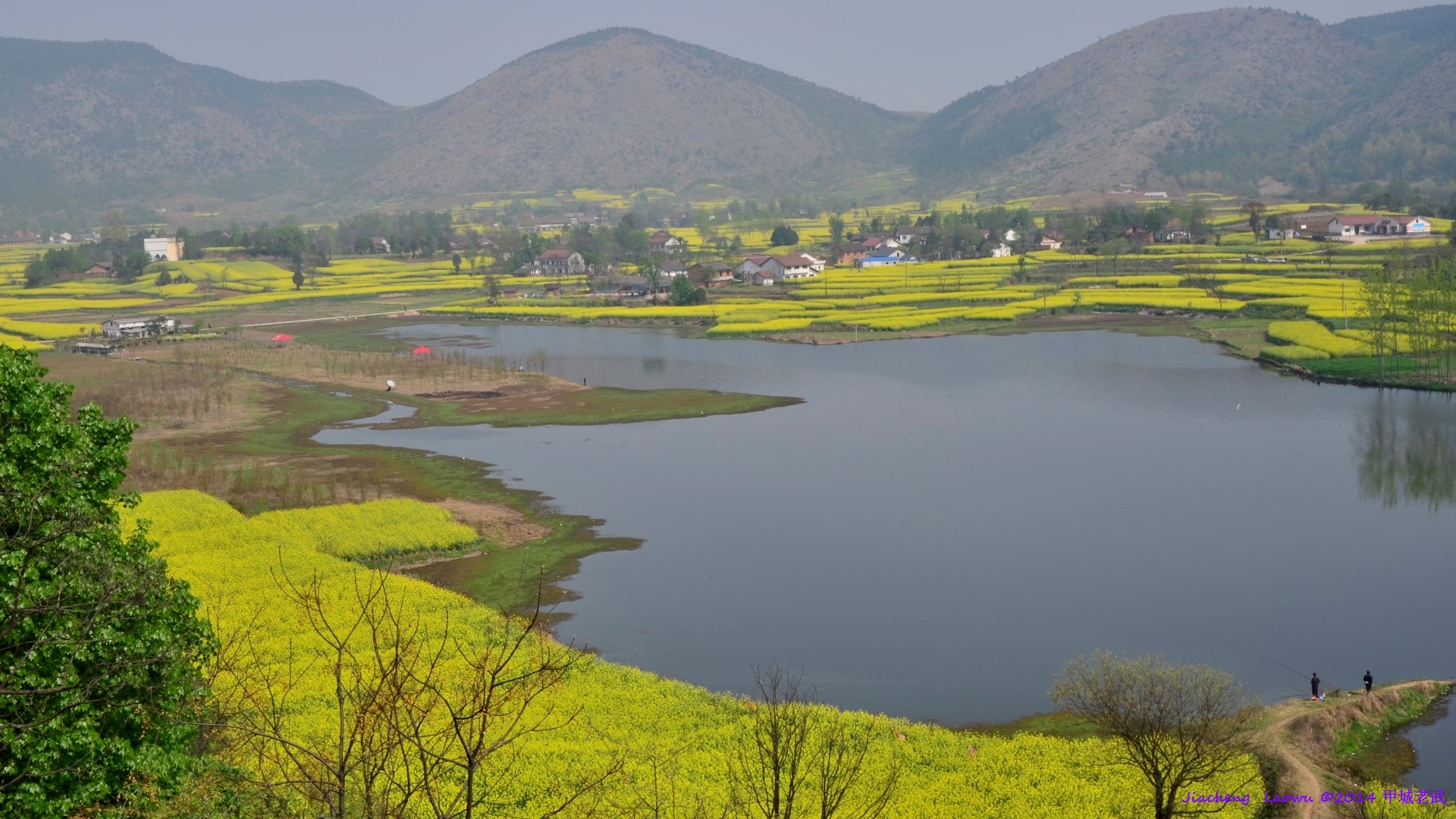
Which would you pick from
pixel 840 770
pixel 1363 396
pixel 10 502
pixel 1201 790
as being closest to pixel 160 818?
pixel 10 502

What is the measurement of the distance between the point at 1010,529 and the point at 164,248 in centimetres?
9163

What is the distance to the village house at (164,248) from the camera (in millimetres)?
98531

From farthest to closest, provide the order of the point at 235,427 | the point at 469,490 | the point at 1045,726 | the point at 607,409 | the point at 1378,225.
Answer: the point at 1378,225
the point at 607,409
the point at 235,427
the point at 469,490
the point at 1045,726

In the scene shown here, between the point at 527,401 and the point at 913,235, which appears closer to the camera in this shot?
the point at 527,401

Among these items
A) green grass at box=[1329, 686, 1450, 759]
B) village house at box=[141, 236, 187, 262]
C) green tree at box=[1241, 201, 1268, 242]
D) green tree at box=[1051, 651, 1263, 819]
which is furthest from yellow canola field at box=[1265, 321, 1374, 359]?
village house at box=[141, 236, 187, 262]

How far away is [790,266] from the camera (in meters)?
77.6

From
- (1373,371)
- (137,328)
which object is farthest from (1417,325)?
(137,328)

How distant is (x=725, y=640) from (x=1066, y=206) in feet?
358

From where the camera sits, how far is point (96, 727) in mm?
9711

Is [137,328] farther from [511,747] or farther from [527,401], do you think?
[511,747]

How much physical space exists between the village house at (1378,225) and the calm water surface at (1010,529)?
39.0 metres

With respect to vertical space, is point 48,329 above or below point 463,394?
above

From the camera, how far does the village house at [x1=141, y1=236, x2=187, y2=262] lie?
9853cm

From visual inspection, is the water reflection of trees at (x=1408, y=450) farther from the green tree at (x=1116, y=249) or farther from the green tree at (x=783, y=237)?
the green tree at (x=783, y=237)
